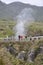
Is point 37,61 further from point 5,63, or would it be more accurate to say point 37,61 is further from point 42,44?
point 5,63

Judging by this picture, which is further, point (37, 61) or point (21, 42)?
point (21, 42)

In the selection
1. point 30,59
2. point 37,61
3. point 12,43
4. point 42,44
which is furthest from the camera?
point 12,43

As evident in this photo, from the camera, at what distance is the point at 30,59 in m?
21.2

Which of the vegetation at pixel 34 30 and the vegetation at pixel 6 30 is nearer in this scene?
the vegetation at pixel 6 30

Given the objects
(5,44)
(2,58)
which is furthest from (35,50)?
(2,58)

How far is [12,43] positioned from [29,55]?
20.9ft

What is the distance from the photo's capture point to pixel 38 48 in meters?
21.9

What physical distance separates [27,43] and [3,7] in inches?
6841

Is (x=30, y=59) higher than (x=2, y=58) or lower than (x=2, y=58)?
lower

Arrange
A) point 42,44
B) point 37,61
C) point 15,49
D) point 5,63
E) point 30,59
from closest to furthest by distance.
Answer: point 5,63 < point 37,61 < point 30,59 < point 42,44 < point 15,49

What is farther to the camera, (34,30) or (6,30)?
(6,30)

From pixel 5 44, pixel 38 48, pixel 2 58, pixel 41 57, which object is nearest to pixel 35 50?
pixel 38 48

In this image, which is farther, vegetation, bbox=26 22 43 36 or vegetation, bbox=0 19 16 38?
vegetation, bbox=26 22 43 36

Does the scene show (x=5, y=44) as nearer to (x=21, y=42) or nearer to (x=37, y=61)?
(x=21, y=42)
